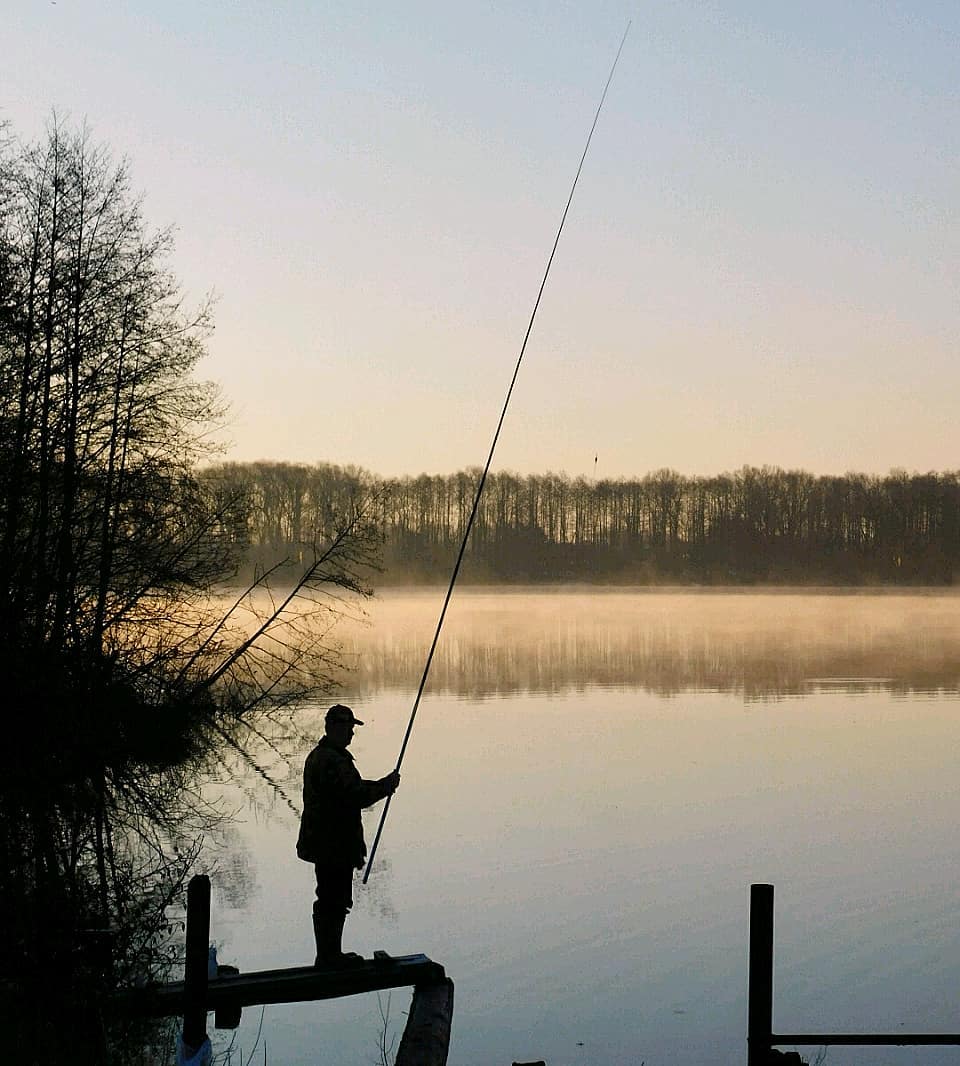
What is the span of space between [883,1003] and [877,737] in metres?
14.3

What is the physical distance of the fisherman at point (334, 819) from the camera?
8.18m

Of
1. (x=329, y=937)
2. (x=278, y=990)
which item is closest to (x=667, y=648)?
(x=329, y=937)

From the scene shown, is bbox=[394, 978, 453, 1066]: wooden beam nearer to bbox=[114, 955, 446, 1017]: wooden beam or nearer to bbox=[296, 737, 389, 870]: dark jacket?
bbox=[114, 955, 446, 1017]: wooden beam

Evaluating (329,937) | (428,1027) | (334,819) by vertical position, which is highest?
(334,819)

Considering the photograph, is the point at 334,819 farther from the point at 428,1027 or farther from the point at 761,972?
the point at 761,972

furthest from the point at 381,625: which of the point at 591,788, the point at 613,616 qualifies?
the point at 591,788

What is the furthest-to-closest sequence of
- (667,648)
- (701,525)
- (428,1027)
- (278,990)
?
1. (701,525)
2. (667,648)
3. (278,990)
4. (428,1027)

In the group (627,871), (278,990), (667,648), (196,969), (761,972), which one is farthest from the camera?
(667,648)

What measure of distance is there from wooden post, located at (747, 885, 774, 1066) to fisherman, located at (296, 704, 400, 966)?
2.45 meters

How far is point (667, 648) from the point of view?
49188 mm

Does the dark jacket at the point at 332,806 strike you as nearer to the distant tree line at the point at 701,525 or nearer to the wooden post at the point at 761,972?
the wooden post at the point at 761,972

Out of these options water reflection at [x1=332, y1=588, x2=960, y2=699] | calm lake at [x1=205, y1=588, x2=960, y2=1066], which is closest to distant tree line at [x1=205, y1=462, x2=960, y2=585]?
water reflection at [x1=332, y1=588, x2=960, y2=699]

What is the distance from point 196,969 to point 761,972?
2727mm

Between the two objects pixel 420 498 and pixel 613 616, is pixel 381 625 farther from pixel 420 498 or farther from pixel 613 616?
pixel 420 498
